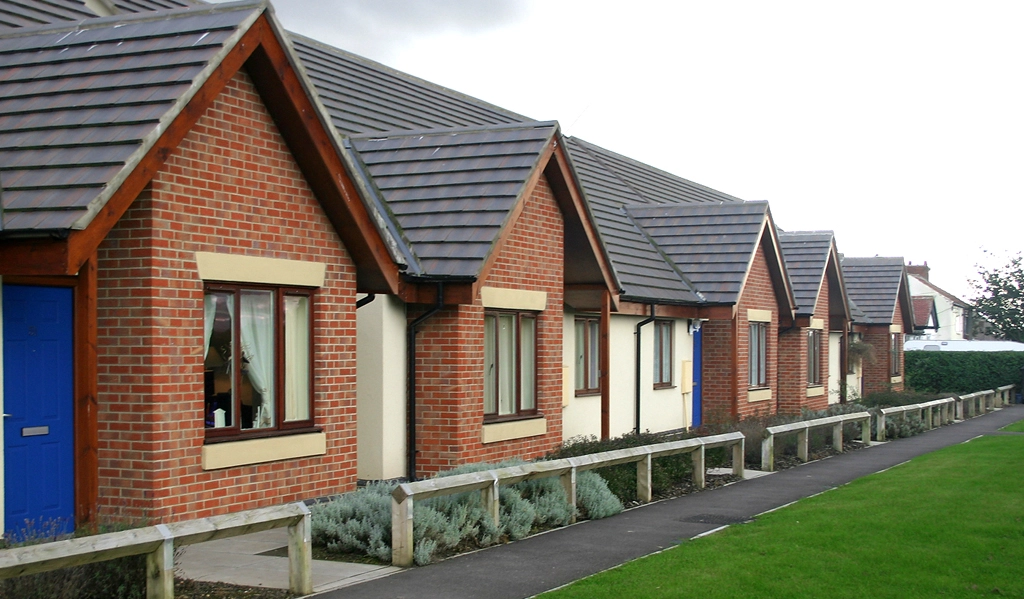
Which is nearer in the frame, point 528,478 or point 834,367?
point 528,478

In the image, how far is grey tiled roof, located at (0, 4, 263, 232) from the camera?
8.70m

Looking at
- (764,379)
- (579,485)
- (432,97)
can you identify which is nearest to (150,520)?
(579,485)

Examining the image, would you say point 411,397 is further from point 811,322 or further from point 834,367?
point 834,367

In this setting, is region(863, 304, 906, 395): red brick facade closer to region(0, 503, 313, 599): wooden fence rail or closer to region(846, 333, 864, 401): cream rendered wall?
region(846, 333, 864, 401): cream rendered wall

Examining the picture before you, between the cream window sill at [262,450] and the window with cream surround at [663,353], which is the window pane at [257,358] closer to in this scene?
the cream window sill at [262,450]

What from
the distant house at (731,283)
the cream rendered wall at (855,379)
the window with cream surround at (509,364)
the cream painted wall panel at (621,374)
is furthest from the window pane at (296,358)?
the cream rendered wall at (855,379)

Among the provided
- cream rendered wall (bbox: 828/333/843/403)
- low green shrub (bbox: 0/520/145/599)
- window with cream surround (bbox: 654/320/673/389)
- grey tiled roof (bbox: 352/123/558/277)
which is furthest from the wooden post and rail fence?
cream rendered wall (bbox: 828/333/843/403)

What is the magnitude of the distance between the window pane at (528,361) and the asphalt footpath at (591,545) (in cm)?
255

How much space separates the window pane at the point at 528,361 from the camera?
605 inches

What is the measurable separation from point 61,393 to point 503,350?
6.66 meters

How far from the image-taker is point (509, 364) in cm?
1514

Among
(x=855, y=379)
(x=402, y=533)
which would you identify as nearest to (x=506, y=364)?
(x=402, y=533)

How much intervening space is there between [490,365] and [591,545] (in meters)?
4.46

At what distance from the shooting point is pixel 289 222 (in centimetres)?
1134
